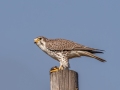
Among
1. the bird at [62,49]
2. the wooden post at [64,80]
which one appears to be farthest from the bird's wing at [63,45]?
the wooden post at [64,80]

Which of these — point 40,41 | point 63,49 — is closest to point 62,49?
point 63,49

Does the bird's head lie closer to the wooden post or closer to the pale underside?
the pale underside

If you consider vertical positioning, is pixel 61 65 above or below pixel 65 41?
below

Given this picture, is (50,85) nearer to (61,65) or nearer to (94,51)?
(61,65)

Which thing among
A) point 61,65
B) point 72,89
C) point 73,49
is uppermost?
point 73,49

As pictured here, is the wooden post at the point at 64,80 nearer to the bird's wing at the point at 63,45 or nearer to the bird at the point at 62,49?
the bird at the point at 62,49

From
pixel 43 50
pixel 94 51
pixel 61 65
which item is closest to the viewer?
pixel 61 65

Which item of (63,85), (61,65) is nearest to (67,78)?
(63,85)

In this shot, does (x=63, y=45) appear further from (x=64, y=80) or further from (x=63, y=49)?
(x=64, y=80)

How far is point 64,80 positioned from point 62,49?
13.6 ft

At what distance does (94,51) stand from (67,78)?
12.1 ft

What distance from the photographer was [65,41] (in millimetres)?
9930

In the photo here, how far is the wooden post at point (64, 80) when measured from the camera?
5281 mm

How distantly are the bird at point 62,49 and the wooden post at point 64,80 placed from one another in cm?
319
